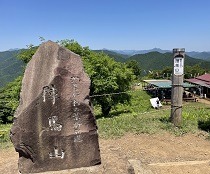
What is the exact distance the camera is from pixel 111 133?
8.59m

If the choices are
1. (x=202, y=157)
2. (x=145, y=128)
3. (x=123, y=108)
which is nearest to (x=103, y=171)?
(x=202, y=157)

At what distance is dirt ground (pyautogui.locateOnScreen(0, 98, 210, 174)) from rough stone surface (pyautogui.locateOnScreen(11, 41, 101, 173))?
1.47ft

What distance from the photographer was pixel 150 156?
22.5 ft

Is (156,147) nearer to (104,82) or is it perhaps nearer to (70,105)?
(70,105)

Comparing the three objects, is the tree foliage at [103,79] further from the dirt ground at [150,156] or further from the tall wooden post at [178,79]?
the dirt ground at [150,156]

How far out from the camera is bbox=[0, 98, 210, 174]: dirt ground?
17.3 ft

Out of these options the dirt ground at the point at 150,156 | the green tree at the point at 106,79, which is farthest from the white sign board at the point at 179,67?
the green tree at the point at 106,79

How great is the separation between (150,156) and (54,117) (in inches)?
138

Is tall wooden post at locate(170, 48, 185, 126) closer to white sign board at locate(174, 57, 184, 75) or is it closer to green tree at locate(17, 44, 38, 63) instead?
white sign board at locate(174, 57, 184, 75)

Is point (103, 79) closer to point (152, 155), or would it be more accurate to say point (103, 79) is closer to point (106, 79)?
point (106, 79)

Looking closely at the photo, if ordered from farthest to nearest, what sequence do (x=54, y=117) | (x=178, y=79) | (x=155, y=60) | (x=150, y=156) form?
(x=155, y=60) < (x=178, y=79) < (x=150, y=156) < (x=54, y=117)

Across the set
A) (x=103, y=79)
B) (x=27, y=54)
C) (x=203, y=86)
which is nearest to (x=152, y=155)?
(x=103, y=79)

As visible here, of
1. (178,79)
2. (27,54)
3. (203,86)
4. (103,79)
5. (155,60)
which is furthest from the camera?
(155,60)

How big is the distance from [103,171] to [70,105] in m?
1.59
